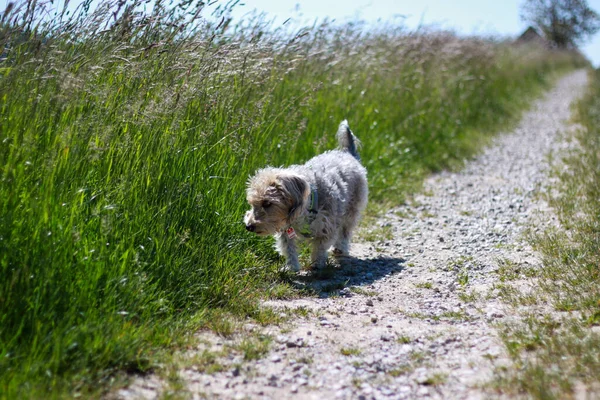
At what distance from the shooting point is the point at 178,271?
4.65 meters

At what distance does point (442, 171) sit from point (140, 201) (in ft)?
23.9

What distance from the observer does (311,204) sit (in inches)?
236

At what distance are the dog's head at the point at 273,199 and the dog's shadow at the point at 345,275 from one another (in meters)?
0.58

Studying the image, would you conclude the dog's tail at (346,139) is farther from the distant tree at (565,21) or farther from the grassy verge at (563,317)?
the distant tree at (565,21)

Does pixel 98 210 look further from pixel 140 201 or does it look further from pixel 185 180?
pixel 185 180

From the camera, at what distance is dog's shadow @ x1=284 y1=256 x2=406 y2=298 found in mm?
5586

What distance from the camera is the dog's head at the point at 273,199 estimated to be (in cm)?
561

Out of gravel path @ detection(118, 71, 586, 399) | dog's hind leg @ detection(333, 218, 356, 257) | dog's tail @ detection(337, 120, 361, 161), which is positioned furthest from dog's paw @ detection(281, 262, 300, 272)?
dog's tail @ detection(337, 120, 361, 161)

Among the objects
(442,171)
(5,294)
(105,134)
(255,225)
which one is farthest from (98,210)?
(442,171)

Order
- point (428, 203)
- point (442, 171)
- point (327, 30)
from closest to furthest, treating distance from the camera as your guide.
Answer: point (428, 203) → point (327, 30) → point (442, 171)

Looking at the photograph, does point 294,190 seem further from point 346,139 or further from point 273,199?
point 346,139

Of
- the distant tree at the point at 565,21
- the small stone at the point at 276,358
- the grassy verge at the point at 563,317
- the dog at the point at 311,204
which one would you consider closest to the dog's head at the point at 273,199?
the dog at the point at 311,204

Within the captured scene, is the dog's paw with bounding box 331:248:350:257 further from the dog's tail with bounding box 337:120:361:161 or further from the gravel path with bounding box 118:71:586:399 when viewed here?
the dog's tail with bounding box 337:120:361:161

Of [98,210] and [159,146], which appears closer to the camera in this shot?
[98,210]
